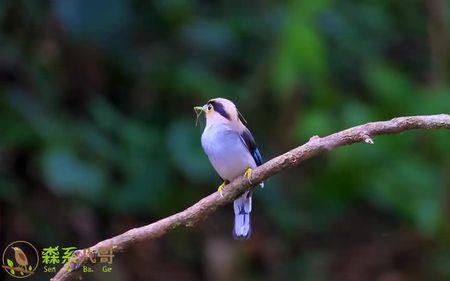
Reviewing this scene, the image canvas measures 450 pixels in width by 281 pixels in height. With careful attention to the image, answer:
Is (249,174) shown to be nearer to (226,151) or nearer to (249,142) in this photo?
(226,151)

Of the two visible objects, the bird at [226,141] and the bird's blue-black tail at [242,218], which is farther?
the bird's blue-black tail at [242,218]

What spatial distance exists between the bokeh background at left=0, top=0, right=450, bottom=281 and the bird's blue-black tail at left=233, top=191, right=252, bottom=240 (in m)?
2.26

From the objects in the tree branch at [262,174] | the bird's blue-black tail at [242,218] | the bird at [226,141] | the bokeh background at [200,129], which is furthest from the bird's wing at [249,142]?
the bokeh background at [200,129]

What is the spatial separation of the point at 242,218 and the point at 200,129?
7.61 feet

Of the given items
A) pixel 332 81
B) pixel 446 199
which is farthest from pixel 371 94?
pixel 446 199

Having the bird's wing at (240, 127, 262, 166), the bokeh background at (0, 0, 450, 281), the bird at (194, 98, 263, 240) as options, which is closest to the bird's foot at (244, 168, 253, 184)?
the bird at (194, 98, 263, 240)

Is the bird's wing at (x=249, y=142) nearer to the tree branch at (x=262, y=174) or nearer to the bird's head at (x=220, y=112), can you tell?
the bird's head at (x=220, y=112)

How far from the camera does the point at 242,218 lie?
119 inches

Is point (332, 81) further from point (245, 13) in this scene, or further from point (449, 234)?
point (449, 234)

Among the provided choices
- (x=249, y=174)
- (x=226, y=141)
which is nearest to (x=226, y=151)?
(x=226, y=141)

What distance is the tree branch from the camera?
2434 mm

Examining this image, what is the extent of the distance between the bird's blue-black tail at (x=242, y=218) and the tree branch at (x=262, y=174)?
441mm

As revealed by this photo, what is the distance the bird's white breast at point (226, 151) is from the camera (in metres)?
2.73

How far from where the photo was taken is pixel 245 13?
6355 mm
